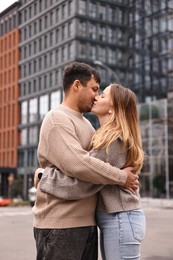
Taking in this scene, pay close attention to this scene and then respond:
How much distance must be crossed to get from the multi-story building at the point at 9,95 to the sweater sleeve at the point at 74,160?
7106cm

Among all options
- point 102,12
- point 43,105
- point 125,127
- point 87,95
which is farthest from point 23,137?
point 125,127

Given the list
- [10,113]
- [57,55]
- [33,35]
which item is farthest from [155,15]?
[10,113]

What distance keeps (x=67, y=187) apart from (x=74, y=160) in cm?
16

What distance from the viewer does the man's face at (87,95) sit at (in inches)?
123

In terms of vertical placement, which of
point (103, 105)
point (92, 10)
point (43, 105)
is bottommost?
point (103, 105)

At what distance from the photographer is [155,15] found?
5222 centimetres

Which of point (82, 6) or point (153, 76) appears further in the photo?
point (82, 6)

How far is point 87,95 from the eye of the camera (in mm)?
3148

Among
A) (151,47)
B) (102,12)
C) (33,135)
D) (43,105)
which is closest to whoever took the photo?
(151,47)

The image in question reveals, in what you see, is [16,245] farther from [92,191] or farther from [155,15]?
[155,15]

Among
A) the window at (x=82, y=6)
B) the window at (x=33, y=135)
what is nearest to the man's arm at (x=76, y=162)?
the window at (x=82, y=6)

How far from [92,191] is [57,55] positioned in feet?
212

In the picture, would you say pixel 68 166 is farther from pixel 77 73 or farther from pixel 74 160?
pixel 77 73

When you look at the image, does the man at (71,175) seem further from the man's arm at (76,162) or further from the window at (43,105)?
the window at (43,105)
